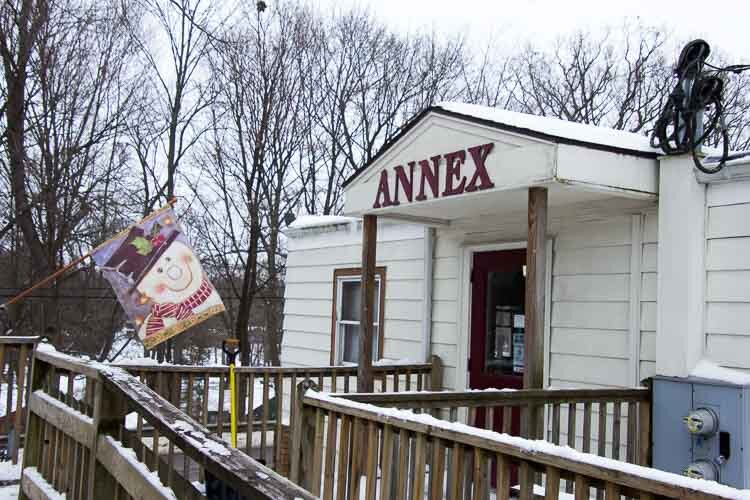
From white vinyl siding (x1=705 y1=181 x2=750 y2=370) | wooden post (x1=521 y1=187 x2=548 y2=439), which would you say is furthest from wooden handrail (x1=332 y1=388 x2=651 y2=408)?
white vinyl siding (x1=705 y1=181 x2=750 y2=370)

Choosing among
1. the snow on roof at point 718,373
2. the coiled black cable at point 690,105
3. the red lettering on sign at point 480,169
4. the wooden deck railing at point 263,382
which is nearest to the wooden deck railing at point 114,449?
the wooden deck railing at point 263,382

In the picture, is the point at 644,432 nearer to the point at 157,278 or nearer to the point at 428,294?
the point at 428,294

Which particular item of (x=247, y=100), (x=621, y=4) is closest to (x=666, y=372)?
(x=247, y=100)

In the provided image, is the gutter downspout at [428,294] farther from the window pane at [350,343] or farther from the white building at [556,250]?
the window pane at [350,343]

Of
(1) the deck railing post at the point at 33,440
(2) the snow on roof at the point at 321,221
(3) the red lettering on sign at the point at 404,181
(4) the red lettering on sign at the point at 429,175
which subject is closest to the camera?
(1) the deck railing post at the point at 33,440

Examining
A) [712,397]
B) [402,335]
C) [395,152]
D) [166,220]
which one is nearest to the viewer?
[712,397]

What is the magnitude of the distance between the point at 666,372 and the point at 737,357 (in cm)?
45

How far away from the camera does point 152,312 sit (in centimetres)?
619

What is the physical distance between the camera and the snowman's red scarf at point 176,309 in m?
6.17

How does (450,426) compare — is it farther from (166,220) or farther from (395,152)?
(166,220)

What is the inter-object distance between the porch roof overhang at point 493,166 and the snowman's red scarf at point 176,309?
1.49m

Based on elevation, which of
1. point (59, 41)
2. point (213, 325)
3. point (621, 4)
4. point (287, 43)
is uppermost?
point (621, 4)

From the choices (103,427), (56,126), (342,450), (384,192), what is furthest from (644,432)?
(56,126)

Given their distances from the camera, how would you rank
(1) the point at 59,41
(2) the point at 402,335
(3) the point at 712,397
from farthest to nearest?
(1) the point at 59,41
(2) the point at 402,335
(3) the point at 712,397
